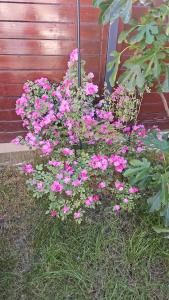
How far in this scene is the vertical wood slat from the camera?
2486 millimetres

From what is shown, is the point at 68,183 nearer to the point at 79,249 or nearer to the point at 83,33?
the point at 79,249

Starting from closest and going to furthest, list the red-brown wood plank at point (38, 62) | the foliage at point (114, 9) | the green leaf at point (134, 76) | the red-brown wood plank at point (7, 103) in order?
the foliage at point (114, 9) → the green leaf at point (134, 76) → the red-brown wood plank at point (38, 62) → the red-brown wood plank at point (7, 103)

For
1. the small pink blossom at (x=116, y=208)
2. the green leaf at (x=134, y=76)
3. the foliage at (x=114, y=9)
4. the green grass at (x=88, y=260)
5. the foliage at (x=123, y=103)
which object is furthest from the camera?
the foliage at (x=123, y=103)

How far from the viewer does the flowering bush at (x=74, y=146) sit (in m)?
2.28

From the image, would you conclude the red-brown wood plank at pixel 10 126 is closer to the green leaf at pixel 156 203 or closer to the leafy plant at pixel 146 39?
the leafy plant at pixel 146 39

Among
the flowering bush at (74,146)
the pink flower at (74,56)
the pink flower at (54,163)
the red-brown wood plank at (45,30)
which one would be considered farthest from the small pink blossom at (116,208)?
the red-brown wood plank at (45,30)

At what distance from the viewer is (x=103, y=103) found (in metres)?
2.74

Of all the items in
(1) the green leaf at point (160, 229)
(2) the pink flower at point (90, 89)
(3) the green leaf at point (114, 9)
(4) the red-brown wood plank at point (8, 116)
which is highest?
(3) the green leaf at point (114, 9)

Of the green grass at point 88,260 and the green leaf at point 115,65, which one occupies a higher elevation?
the green leaf at point 115,65

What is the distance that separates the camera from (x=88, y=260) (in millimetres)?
2145

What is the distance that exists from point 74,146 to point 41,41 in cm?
92

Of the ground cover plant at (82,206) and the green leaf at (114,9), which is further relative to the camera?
the ground cover plant at (82,206)

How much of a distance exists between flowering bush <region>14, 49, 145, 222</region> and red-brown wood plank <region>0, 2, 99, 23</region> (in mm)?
326

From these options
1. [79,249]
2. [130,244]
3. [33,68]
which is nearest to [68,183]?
[79,249]
